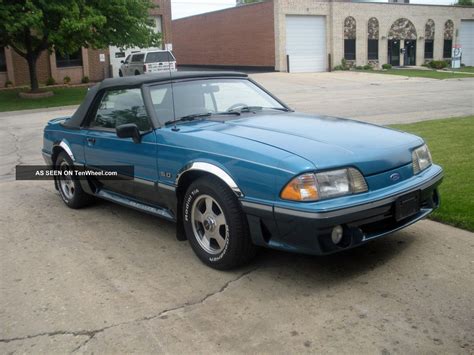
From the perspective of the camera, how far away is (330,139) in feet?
13.4

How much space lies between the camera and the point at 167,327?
3.38 m

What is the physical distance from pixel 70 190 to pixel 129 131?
2.05m

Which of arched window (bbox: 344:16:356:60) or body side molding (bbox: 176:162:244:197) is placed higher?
arched window (bbox: 344:16:356:60)

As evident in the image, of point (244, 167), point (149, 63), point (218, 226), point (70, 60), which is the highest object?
point (70, 60)

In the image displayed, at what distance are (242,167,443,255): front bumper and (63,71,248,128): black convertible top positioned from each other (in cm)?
184

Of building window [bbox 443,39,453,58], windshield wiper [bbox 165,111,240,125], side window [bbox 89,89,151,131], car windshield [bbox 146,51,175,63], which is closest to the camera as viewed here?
windshield wiper [bbox 165,111,240,125]

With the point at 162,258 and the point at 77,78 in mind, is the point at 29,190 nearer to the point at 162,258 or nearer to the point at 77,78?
the point at 162,258

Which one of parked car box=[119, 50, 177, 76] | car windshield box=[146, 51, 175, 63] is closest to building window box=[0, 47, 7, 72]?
parked car box=[119, 50, 177, 76]

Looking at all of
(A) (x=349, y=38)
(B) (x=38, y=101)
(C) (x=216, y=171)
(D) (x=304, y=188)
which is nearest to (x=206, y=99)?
(C) (x=216, y=171)

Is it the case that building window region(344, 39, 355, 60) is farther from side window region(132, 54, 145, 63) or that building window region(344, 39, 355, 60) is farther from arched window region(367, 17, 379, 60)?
side window region(132, 54, 145, 63)

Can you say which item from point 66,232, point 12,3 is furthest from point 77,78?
point 66,232

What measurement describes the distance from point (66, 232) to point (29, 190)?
232 cm

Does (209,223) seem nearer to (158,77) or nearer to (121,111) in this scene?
(158,77)

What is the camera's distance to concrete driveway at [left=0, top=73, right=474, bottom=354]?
10.4 feet
